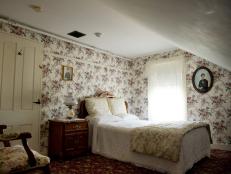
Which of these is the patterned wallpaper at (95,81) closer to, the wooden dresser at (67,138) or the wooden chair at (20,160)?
the wooden dresser at (67,138)

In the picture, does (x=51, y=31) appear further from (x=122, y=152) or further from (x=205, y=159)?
(x=205, y=159)

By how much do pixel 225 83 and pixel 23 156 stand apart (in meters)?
4.16

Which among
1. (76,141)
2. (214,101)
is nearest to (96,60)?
(76,141)

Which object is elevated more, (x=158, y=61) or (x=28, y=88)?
(x=158, y=61)

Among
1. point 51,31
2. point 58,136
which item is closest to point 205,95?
point 58,136

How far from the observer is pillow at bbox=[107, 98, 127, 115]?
4.65 m

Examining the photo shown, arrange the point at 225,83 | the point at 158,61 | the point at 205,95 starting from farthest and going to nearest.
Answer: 1. the point at 158,61
2. the point at 205,95
3. the point at 225,83

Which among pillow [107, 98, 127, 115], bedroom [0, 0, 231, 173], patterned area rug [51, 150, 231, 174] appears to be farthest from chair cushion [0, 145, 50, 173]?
pillow [107, 98, 127, 115]

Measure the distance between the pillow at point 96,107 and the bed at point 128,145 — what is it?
12cm

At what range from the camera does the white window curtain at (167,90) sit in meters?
4.87

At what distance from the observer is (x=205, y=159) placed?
3.43 meters

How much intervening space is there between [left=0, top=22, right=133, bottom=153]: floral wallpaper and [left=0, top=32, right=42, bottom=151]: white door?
14 cm

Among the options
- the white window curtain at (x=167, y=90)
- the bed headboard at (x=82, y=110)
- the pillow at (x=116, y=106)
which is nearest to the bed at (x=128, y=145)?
the bed headboard at (x=82, y=110)

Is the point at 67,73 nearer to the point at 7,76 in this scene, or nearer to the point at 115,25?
the point at 7,76
